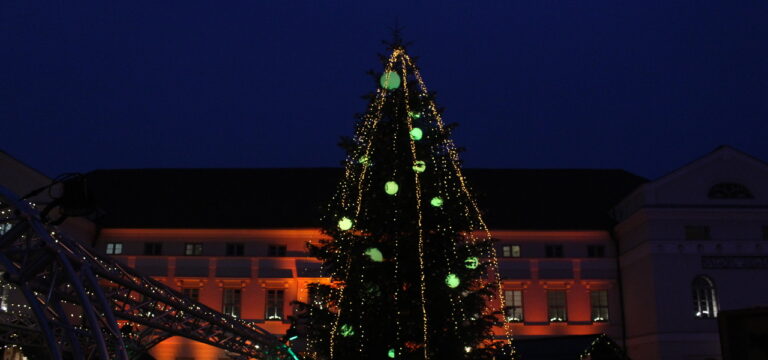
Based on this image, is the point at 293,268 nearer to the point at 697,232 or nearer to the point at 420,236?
the point at 697,232

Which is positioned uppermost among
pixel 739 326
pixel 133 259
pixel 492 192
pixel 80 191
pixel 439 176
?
pixel 492 192

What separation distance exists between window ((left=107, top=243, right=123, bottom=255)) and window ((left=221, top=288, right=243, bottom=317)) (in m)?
5.56

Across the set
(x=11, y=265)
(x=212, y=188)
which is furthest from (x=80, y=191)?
(x=212, y=188)

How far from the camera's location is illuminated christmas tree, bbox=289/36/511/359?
59.5ft

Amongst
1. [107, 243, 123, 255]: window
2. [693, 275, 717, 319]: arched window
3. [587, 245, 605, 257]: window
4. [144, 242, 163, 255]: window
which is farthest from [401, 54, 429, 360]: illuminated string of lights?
[107, 243, 123, 255]: window

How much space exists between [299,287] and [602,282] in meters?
14.7

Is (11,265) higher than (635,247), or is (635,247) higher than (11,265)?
(635,247)

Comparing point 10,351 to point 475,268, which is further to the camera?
point 10,351

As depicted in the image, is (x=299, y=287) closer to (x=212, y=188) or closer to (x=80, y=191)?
(x=212, y=188)

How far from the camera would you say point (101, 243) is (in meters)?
40.4

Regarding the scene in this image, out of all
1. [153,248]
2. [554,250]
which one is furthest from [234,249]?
[554,250]

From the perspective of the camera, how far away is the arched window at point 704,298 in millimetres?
36344

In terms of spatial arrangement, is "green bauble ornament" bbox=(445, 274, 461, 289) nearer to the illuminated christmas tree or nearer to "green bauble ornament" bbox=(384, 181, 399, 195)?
the illuminated christmas tree

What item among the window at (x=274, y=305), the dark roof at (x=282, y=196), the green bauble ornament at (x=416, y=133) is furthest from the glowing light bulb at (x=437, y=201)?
the window at (x=274, y=305)
